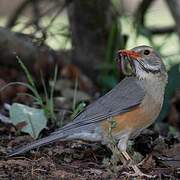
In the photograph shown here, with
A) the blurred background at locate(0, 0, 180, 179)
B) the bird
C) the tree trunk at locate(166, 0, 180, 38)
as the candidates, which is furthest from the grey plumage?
the tree trunk at locate(166, 0, 180, 38)

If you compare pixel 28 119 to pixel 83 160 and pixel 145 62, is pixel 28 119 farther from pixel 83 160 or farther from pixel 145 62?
pixel 145 62

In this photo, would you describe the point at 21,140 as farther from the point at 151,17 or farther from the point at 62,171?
the point at 151,17

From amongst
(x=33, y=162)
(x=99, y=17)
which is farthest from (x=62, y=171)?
(x=99, y=17)

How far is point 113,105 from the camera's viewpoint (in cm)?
667

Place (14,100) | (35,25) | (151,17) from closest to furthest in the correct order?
(14,100) → (35,25) → (151,17)

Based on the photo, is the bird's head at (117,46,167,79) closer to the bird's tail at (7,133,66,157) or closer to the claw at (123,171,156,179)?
the bird's tail at (7,133,66,157)

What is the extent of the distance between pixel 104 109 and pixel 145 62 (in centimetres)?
73

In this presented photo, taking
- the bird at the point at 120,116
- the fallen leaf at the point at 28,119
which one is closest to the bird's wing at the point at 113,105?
the bird at the point at 120,116

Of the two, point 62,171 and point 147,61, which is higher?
point 147,61

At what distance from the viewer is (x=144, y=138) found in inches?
281

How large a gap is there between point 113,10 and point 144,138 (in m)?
3.21

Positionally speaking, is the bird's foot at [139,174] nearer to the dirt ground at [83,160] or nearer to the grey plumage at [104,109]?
the dirt ground at [83,160]

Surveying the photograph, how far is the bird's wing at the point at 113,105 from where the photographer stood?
6.55 metres

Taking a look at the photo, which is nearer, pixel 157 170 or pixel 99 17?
pixel 157 170
